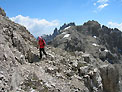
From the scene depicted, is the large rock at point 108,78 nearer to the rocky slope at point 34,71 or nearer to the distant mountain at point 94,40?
the rocky slope at point 34,71

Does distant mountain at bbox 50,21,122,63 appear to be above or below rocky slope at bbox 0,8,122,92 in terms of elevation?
above

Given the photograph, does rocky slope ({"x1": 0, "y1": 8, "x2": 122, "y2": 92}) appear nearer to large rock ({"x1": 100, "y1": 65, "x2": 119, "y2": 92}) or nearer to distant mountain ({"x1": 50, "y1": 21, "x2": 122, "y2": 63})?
large rock ({"x1": 100, "y1": 65, "x2": 119, "y2": 92})

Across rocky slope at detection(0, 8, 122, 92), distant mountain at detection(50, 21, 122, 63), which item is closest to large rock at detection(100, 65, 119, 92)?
rocky slope at detection(0, 8, 122, 92)

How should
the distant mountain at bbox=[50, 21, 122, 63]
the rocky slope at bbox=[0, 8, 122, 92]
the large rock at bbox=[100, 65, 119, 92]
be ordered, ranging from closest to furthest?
the rocky slope at bbox=[0, 8, 122, 92] → the large rock at bbox=[100, 65, 119, 92] → the distant mountain at bbox=[50, 21, 122, 63]

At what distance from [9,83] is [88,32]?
464 ft

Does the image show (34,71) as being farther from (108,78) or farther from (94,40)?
(94,40)

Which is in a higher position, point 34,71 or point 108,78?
point 34,71

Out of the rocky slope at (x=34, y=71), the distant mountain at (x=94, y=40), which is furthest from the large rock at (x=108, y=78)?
the distant mountain at (x=94, y=40)

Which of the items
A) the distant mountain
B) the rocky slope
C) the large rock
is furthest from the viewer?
the distant mountain

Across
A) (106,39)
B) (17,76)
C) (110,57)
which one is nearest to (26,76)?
(17,76)

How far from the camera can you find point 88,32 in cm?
14862

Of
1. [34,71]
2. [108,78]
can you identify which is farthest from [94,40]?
[34,71]

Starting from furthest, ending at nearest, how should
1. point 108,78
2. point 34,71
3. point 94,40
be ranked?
point 94,40 < point 108,78 < point 34,71

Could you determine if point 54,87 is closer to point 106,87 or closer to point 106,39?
point 106,87
